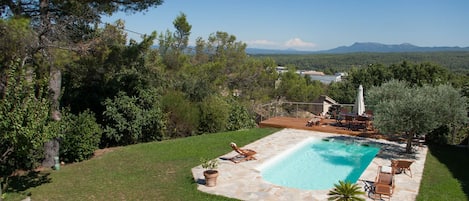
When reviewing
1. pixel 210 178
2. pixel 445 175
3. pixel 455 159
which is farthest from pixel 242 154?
pixel 455 159

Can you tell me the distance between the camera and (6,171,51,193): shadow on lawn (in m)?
8.92

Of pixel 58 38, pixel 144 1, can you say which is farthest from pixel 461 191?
pixel 58 38

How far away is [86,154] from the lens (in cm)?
1182

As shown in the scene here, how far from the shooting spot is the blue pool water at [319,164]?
10634 mm

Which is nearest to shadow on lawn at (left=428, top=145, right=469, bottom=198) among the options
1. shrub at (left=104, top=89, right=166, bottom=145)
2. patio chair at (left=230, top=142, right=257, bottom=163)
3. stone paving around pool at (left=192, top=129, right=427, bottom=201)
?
stone paving around pool at (left=192, top=129, right=427, bottom=201)

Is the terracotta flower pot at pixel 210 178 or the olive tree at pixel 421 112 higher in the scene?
the olive tree at pixel 421 112

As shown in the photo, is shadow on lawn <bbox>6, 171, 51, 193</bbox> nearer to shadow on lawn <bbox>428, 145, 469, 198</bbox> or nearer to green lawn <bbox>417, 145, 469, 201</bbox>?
green lawn <bbox>417, 145, 469, 201</bbox>

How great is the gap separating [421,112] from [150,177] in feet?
29.1

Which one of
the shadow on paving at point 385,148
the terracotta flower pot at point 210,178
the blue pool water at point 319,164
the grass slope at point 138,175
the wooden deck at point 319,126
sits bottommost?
Result: the blue pool water at point 319,164

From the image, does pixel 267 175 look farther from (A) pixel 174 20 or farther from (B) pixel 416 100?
(A) pixel 174 20

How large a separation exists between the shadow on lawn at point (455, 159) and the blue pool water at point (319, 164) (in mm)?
2177

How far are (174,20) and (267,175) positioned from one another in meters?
14.2

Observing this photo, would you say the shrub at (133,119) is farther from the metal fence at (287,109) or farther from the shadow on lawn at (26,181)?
the metal fence at (287,109)

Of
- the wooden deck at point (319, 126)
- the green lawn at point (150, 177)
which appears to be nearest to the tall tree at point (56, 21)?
the green lawn at point (150, 177)
